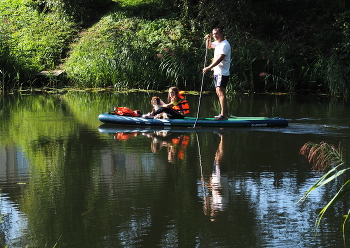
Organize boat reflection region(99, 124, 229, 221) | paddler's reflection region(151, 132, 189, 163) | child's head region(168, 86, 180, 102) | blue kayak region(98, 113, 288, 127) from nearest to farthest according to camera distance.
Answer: boat reflection region(99, 124, 229, 221)
paddler's reflection region(151, 132, 189, 163)
blue kayak region(98, 113, 288, 127)
child's head region(168, 86, 180, 102)

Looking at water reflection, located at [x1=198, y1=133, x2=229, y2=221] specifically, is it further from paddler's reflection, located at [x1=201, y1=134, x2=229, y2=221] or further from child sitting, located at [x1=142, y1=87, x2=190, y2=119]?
child sitting, located at [x1=142, y1=87, x2=190, y2=119]

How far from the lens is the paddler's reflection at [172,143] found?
8.09 meters

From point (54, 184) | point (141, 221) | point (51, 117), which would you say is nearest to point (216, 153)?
point (54, 184)

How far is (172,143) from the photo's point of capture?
360 inches

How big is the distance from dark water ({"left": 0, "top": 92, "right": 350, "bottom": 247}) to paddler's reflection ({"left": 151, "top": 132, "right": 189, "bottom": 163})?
0.06ft

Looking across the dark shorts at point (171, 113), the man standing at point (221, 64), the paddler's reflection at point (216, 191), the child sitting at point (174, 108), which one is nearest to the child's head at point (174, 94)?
the child sitting at point (174, 108)

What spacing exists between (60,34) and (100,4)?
291 cm

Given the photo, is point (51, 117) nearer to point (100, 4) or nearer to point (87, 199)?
point (87, 199)

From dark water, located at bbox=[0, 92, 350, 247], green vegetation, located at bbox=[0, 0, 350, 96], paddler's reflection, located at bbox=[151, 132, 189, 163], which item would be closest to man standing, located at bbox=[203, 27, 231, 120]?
dark water, located at bbox=[0, 92, 350, 247]

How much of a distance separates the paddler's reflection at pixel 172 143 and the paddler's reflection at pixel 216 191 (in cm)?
63

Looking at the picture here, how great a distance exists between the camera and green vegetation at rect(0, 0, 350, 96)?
58.8 ft

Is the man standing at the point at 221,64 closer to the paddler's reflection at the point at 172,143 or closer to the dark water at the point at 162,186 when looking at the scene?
the dark water at the point at 162,186

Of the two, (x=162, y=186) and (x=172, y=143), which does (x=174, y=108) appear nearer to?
(x=172, y=143)

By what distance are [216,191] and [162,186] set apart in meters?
0.62
